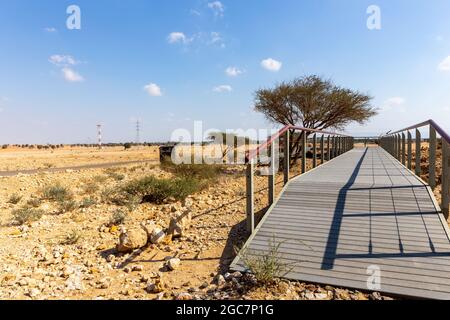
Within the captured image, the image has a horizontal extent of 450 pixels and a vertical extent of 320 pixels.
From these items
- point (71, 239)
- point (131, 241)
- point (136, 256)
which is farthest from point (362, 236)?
point (71, 239)

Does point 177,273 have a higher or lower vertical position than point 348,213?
lower

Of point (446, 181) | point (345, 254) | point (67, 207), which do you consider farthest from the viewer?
point (67, 207)

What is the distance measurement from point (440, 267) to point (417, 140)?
4.43 m

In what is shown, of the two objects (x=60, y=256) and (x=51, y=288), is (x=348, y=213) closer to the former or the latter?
(x=51, y=288)

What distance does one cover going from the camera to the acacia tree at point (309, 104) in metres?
16.3

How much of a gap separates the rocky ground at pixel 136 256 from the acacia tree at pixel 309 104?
9.88 meters

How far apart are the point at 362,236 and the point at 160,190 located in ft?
18.0

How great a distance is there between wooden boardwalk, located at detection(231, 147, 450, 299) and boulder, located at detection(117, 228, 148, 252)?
1.78m

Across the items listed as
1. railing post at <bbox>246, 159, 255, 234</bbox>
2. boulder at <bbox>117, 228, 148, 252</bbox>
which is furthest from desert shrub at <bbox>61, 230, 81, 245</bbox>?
railing post at <bbox>246, 159, 255, 234</bbox>

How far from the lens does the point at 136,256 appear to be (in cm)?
470

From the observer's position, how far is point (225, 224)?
5.75 meters

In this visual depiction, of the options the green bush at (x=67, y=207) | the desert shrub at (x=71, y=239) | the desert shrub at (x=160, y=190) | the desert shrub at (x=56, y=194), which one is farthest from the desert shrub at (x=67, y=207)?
the desert shrub at (x=71, y=239)

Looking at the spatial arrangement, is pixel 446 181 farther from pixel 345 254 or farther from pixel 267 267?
pixel 267 267
